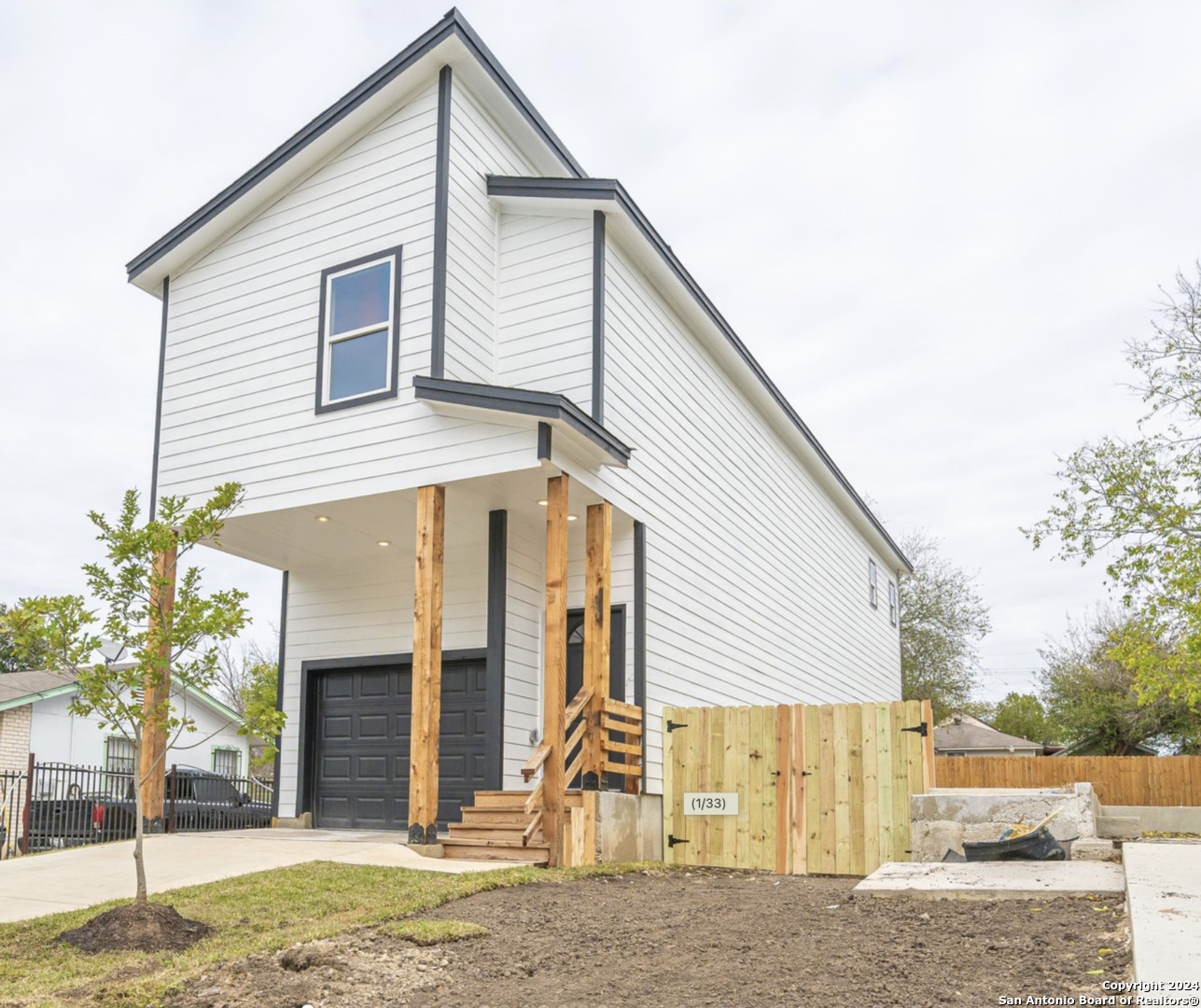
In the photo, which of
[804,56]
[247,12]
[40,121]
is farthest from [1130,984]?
[40,121]

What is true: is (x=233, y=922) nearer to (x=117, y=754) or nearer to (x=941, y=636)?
(x=117, y=754)

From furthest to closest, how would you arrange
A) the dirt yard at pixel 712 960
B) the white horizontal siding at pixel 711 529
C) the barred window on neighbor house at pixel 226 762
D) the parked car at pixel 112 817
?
the barred window on neighbor house at pixel 226 762, the parked car at pixel 112 817, the white horizontal siding at pixel 711 529, the dirt yard at pixel 712 960

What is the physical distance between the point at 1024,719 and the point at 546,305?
41289 millimetres

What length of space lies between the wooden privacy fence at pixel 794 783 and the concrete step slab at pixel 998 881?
2.47m

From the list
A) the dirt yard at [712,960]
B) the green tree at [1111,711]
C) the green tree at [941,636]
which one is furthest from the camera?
the green tree at [941,636]

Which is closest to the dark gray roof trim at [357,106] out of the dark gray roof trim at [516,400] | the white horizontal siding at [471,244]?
the white horizontal siding at [471,244]

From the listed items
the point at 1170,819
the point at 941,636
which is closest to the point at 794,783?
the point at 1170,819

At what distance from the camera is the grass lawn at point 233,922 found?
18.5 feet

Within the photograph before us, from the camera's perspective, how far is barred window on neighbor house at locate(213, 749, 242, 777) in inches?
1249

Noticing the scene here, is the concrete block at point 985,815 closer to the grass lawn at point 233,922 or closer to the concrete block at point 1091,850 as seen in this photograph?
the concrete block at point 1091,850

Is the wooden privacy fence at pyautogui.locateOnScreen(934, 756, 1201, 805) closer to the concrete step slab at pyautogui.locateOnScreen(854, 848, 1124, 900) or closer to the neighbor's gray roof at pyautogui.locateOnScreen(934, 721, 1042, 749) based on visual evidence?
the concrete step slab at pyautogui.locateOnScreen(854, 848, 1124, 900)

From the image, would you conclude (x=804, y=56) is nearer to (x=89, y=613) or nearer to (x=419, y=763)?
(x=419, y=763)

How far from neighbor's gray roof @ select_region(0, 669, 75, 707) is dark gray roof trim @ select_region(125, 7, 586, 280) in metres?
14.6

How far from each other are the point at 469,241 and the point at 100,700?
22.5 feet
